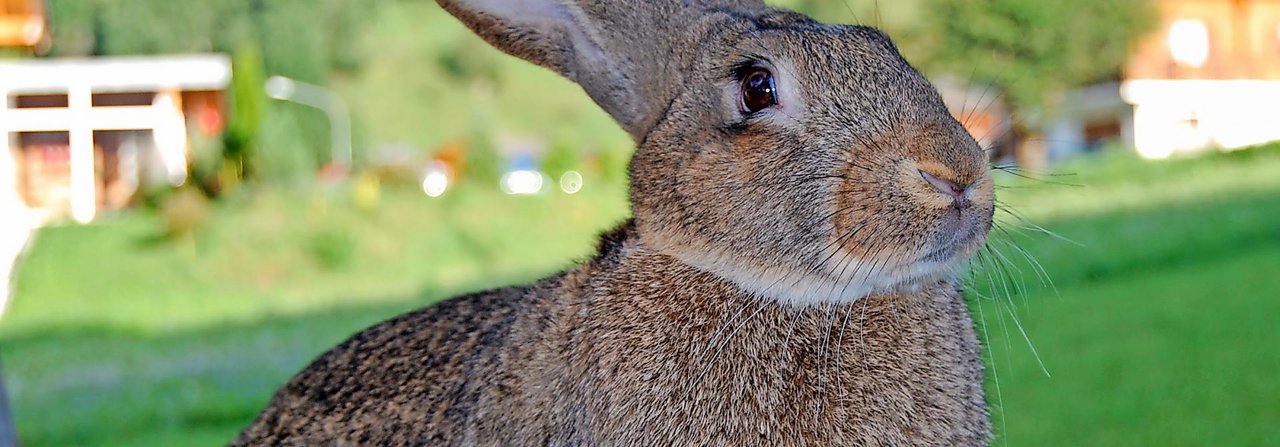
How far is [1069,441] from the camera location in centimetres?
405

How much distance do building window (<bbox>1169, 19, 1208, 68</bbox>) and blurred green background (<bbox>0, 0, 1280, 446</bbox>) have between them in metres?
2.37

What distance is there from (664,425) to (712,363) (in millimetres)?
118

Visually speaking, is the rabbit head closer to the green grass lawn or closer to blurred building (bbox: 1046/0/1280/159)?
the green grass lawn

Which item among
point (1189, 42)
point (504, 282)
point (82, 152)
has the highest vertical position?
point (1189, 42)

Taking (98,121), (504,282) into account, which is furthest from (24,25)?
(504,282)

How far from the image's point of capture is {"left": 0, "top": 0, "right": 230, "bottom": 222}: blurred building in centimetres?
1912

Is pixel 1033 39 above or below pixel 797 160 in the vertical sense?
above

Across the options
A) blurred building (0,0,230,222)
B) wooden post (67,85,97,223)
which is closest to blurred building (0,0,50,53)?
blurred building (0,0,230,222)

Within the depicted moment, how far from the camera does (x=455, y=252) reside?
46.2ft

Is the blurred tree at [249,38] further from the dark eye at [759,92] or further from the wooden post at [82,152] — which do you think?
the dark eye at [759,92]

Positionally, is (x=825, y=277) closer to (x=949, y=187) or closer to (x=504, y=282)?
(x=949, y=187)

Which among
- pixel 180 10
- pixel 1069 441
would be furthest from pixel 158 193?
pixel 1069 441

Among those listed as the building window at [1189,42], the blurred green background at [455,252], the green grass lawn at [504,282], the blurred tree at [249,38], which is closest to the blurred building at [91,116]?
the blurred tree at [249,38]

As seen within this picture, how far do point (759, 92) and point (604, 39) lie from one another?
1.18 feet
